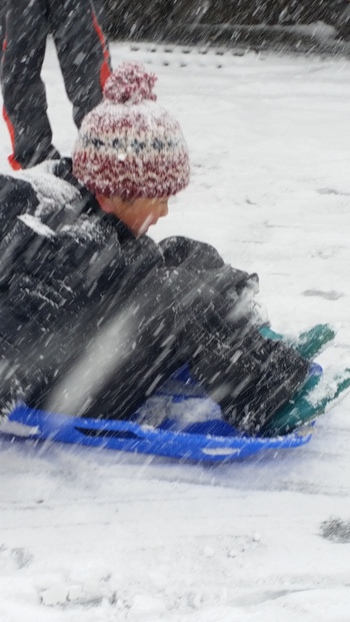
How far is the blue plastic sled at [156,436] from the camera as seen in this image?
74.3 inches

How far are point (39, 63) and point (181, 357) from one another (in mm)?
1869

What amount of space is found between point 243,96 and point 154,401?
9.86 ft

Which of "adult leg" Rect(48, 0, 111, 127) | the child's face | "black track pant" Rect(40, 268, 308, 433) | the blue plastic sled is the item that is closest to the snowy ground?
→ the blue plastic sled

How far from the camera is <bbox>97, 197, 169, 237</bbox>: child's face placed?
6.38ft

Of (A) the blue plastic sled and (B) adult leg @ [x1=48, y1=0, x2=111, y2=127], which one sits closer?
(A) the blue plastic sled

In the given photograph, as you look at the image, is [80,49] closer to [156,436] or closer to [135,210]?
[135,210]

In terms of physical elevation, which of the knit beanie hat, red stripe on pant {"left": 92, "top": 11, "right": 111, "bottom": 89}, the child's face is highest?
the knit beanie hat

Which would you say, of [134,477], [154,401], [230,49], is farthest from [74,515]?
[230,49]

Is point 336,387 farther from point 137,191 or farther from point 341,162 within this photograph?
point 341,162

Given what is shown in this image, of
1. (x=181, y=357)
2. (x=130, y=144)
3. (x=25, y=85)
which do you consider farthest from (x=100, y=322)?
(x=25, y=85)

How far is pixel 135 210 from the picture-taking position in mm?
1953

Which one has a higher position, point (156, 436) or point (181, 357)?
point (181, 357)

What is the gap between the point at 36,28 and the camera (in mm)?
3219

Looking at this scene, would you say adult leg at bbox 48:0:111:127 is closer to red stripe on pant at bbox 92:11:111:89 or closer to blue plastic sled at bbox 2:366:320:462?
red stripe on pant at bbox 92:11:111:89
